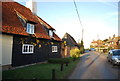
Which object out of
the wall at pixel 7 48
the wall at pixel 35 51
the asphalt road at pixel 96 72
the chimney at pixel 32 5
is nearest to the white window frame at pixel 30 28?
the wall at pixel 35 51

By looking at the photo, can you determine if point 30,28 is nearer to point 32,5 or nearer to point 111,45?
point 32,5

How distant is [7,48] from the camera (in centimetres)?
1095

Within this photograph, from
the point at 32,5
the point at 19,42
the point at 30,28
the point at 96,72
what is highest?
the point at 32,5

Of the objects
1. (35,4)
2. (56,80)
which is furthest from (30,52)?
(35,4)

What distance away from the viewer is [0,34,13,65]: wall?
10625 mm

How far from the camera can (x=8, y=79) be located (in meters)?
7.20

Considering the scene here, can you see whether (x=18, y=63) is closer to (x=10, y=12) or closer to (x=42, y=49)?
(x=42, y=49)

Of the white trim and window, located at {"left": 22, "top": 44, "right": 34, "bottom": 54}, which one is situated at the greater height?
the white trim

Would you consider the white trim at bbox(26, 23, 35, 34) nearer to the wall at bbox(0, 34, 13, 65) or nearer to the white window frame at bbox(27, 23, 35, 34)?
the white window frame at bbox(27, 23, 35, 34)

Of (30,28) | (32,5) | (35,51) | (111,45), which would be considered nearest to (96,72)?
(35,51)

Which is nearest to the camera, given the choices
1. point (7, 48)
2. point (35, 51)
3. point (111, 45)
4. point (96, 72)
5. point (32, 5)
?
point (96, 72)

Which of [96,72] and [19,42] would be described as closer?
[96,72]

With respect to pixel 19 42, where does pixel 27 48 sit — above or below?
below

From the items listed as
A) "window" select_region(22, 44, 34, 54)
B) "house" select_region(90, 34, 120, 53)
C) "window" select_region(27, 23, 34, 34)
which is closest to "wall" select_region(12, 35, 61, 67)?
"window" select_region(22, 44, 34, 54)
